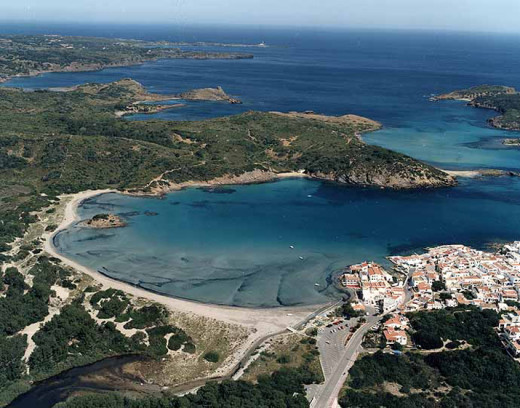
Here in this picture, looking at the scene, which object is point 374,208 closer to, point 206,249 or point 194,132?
point 206,249

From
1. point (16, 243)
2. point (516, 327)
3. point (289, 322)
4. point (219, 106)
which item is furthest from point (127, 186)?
point (219, 106)

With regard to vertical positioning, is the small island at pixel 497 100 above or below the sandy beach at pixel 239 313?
above

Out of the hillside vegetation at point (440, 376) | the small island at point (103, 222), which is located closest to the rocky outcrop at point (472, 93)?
the small island at point (103, 222)

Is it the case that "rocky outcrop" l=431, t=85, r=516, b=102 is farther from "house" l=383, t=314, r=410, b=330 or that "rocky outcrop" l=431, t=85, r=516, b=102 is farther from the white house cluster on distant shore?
"house" l=383, t=314, r=410, b=330

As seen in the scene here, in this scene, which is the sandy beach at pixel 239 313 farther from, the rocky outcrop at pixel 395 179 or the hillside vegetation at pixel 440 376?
the rocky outcrop at pixel 395 179

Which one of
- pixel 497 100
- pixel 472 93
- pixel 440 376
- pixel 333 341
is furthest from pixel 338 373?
pixel 472 93

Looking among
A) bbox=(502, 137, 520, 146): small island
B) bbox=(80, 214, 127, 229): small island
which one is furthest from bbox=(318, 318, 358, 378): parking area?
bbox=(502, 137, 520, 146): small island
